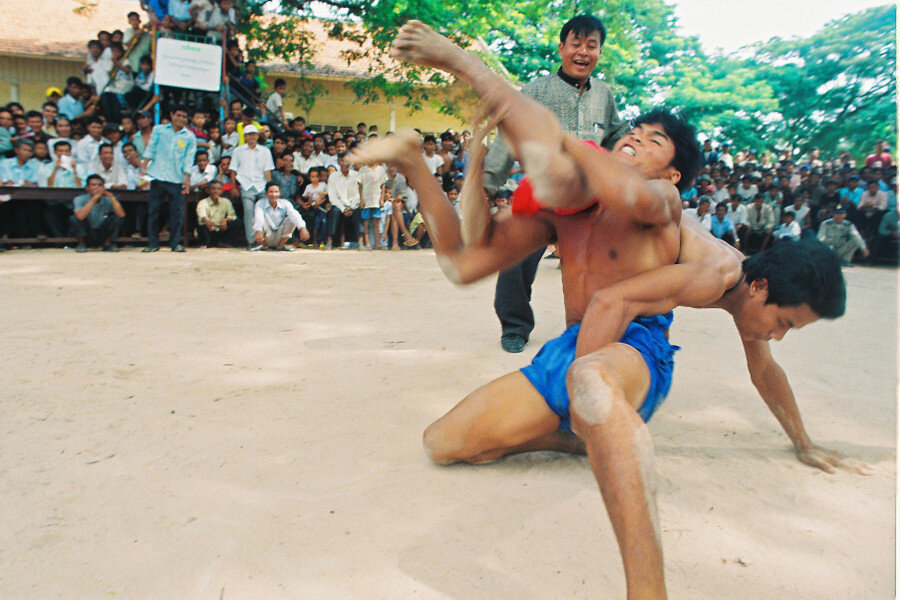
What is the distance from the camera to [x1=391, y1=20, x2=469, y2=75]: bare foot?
6.16ft

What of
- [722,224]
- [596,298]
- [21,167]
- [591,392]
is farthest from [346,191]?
[591,392]

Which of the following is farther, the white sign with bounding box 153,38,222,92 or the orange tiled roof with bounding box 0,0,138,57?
the orange tiled roof with bounding box 0,0,138,57

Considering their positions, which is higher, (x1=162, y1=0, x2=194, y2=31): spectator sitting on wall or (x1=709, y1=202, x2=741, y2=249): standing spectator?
(x1=162, y1=0, x2=194, y2=31): spectator sitting on wall

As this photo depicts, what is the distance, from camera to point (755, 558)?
74.3 inches

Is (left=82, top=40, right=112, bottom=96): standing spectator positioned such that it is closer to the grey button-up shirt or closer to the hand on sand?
the grey button-up shirt

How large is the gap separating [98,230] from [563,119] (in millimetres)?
6423

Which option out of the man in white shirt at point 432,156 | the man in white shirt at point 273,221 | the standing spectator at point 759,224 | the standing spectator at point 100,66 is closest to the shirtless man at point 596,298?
the man in white shirt at point 273,221

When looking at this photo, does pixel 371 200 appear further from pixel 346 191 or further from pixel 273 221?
pixel 273 221

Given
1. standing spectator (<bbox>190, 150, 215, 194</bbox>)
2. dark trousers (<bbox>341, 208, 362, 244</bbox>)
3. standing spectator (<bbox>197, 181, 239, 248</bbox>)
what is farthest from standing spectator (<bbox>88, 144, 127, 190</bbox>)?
dark trousers (<bbox>341, 208, 362, 244</bbox>)

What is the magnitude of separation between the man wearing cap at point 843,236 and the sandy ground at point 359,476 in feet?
22.4

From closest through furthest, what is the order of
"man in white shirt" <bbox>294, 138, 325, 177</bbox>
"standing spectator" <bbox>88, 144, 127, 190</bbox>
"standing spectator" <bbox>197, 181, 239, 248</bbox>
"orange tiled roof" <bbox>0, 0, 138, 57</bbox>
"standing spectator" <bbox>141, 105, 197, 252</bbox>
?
1. "standing spectator" <bbox>141, 105, 197, 252</bbox>
2. "standing spectator" <bbox>88, 144, 127, 190</bbox>
3. "standing spectator" <bbox>197, 181, 239, 248</bbox>
4. "man in white shirt" <bbox>294, 138, 325, 177</bbox>
5. "orange tiled roof" <bbox>0, 0, 138, 57</bbox>

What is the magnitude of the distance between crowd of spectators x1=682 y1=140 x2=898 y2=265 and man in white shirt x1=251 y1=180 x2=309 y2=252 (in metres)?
5.92

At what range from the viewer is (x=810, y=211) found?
11359 millimetres

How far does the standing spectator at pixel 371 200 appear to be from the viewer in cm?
974
